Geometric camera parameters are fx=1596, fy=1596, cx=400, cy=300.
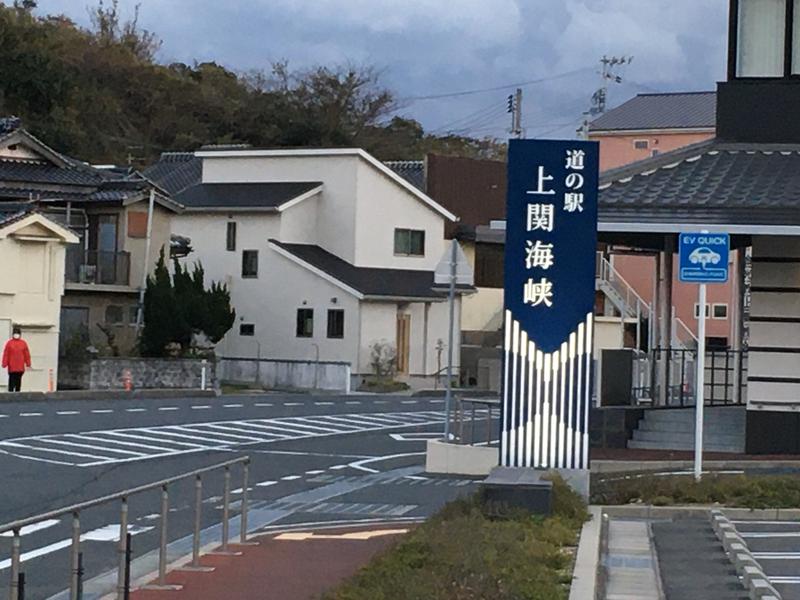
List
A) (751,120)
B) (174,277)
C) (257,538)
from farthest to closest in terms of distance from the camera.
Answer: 1. (174,277)
2. (751,120)
3. (257,538)

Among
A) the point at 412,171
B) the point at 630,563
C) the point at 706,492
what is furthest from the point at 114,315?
the point at 630,563

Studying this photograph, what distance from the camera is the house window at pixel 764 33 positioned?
78.6 ft

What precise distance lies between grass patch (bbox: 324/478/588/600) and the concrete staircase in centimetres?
1032

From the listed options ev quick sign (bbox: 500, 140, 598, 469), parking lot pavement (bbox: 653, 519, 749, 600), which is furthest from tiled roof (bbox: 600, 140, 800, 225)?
parking lot pavement (bbox: 653, 519, 749, 600)

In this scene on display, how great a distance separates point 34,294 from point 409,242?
18.6 m

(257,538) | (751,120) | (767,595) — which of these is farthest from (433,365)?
(767,595)

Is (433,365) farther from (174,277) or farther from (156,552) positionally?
(156,552)

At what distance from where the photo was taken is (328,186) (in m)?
58.1

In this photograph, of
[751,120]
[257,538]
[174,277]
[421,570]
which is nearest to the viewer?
[421,570]

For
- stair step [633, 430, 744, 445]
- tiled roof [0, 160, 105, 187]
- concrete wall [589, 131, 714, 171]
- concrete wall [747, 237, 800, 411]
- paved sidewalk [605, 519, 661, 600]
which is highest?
concrete wall [589, 131, 714, 171]

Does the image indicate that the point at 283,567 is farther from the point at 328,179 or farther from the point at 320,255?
the point at 328,179

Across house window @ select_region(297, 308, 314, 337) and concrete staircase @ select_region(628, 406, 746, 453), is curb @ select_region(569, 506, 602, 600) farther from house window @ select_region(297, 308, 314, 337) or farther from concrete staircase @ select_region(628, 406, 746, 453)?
house window @ select_region(297, 308, 314, 337)

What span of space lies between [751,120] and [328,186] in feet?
114

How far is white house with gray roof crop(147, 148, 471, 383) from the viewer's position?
2202 inches
